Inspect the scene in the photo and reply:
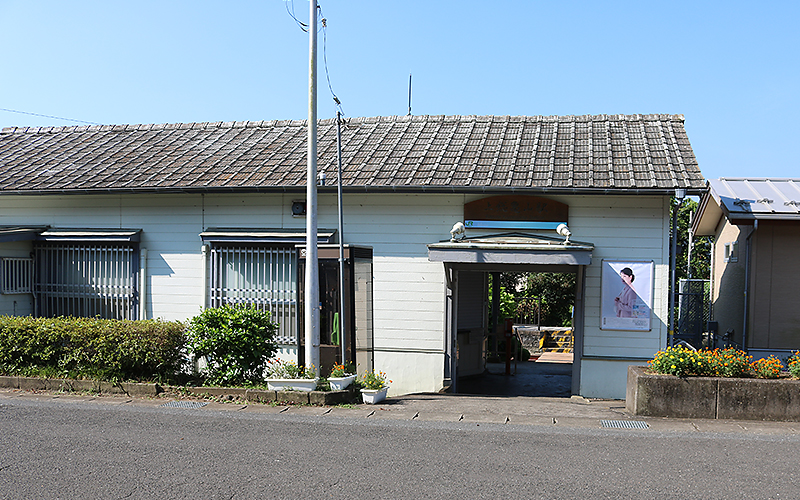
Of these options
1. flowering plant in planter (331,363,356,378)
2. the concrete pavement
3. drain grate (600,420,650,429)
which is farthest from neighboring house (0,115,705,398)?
drain grate (600,420,650,429)

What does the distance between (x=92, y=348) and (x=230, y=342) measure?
2.22m

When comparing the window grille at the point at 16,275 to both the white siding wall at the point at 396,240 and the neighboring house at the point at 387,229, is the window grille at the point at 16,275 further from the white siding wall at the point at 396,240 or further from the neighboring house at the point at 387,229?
the white siding wall at the point at 396,240

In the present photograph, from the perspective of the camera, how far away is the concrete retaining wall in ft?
26.0

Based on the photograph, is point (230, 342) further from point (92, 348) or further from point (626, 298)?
point (626, 298)

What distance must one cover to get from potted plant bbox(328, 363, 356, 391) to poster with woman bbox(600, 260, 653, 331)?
439 centimetres

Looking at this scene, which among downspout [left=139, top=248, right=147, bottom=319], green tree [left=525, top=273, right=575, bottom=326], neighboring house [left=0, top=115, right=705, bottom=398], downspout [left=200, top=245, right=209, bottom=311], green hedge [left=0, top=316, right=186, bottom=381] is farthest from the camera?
green tree [left=525, top=273, right=575, bottom=326]

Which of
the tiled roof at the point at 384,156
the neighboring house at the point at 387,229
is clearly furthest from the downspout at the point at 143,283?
the tiled roof at the point at 384,156

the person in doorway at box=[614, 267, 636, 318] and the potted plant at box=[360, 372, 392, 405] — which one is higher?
the person in doorway at box=[614, 267, 636, 318]

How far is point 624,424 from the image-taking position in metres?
7.86

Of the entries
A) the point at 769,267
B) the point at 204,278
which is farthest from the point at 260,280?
the point at 769,267

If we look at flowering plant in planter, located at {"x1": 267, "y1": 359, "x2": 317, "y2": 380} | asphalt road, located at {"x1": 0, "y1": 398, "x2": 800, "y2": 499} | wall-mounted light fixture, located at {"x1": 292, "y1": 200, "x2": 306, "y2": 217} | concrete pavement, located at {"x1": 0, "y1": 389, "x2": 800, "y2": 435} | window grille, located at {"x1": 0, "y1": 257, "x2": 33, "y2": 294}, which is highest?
wall-mounted light fixture, located at {"x1": 292, "y1": 200, "x2": 306, "y2": 217}

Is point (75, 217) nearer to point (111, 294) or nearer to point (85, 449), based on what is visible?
point (111, 294)

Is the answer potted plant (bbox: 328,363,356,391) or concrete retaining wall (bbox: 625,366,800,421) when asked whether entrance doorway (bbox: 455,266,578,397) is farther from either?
potted plant (bbox: 328,363,356,391)

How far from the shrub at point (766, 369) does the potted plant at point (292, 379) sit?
5.87 m
